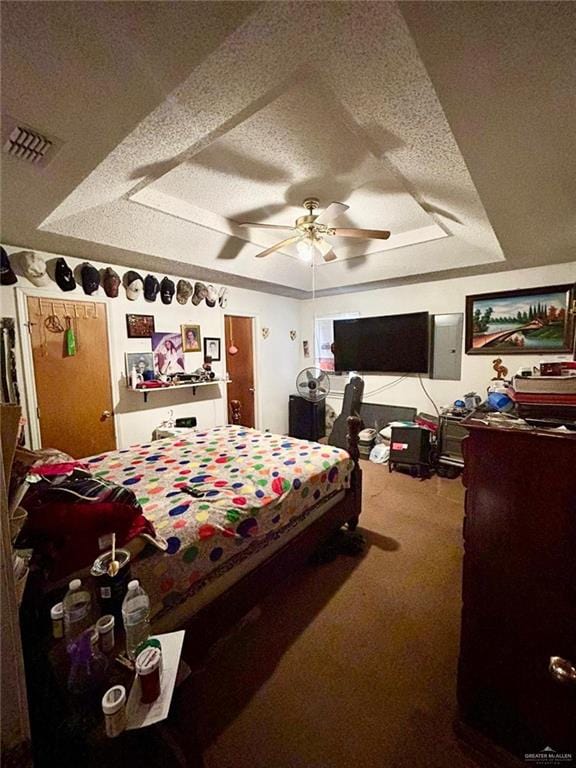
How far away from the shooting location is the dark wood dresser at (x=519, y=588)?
0.95 m

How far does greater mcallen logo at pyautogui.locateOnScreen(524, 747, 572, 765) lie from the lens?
1.03 meters

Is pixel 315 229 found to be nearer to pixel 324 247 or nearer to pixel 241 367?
pixel 324 247

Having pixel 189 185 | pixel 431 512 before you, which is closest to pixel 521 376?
pixel 431 512

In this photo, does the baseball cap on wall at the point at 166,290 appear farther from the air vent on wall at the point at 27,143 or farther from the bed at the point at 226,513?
the air vent on wall at the point at 27,143

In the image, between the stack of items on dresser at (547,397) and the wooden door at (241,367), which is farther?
the wooden door at (241,367)

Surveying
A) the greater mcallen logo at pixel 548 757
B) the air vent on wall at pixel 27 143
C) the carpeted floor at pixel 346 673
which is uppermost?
the air vent on wall at pixel 27 143

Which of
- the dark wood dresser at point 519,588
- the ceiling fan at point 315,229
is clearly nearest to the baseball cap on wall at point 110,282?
the ceiling fan at point 315,229

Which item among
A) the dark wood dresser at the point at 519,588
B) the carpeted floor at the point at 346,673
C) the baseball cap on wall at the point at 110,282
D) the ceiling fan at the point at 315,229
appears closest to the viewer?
the dark wood dresser at the point at 519,588

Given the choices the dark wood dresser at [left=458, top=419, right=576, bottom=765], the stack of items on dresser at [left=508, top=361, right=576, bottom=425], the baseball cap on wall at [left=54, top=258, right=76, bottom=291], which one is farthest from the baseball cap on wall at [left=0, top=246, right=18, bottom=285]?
the stack of items on dresser at [left=508, top=361, right=576, bottom=425]

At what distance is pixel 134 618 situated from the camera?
2.85ft

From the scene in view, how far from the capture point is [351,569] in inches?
85.3

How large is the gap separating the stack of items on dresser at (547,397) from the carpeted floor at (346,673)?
1.30 m

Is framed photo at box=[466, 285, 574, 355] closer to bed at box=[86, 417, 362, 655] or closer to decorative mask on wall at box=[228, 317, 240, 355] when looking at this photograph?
bed at box=[86, 417, 362, 655]

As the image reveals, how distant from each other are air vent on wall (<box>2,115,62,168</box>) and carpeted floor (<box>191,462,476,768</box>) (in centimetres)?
221
